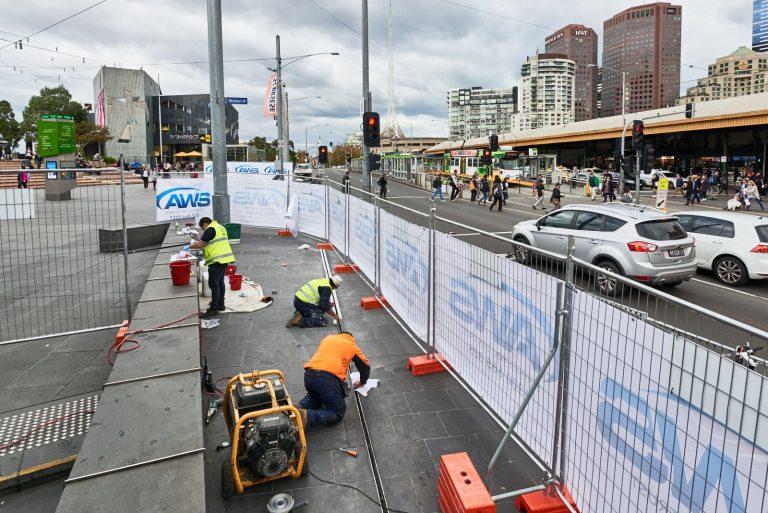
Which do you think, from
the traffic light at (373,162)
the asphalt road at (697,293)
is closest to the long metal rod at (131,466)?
the asphalt road at (697,293)

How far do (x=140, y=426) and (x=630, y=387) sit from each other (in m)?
3.36

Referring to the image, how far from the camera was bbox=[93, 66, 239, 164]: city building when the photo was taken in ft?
251

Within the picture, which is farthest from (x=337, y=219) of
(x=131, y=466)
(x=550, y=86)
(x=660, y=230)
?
(x=550, y=86)

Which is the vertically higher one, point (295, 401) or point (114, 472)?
point (114, 472)

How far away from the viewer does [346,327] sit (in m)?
7.96

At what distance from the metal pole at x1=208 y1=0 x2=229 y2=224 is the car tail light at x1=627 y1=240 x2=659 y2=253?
9578 millimetres

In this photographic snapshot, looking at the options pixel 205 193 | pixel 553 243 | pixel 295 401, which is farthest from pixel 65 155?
pixel 295 401

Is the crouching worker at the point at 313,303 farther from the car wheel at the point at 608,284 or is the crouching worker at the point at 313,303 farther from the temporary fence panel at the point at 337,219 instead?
the car wheel at the point at 608,284

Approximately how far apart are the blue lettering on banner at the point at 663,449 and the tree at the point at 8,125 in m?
83.6

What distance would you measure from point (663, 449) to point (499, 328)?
6.46 ft

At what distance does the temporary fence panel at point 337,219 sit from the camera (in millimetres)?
12406

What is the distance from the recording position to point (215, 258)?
27.1 ft

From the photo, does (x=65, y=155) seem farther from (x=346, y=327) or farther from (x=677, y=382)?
(x=677, y=382)

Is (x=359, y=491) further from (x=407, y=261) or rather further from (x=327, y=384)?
(x=407, y=261)
